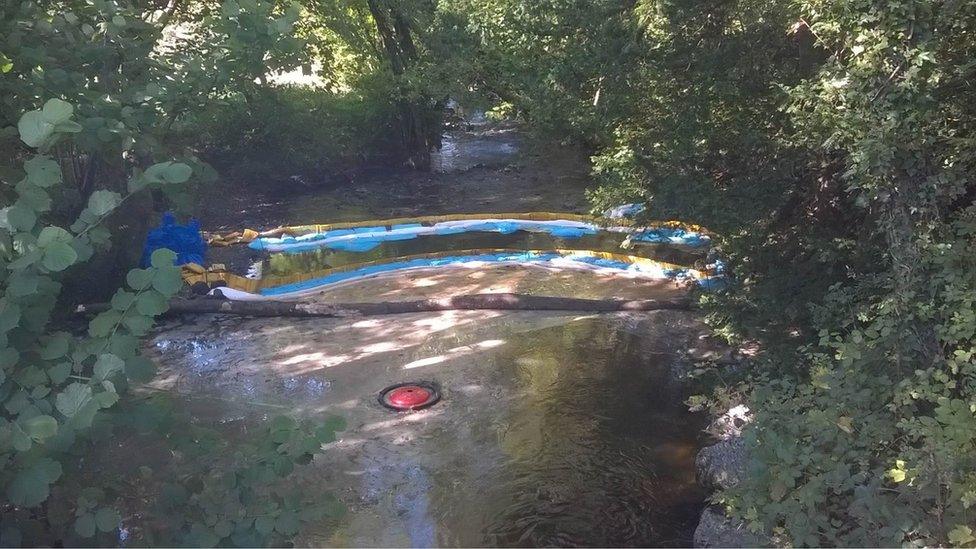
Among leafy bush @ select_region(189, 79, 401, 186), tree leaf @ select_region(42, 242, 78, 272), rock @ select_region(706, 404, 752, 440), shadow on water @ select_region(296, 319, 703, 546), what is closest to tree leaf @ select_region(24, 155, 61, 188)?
tree leaf @ select_region(42, 242, 78, 272)

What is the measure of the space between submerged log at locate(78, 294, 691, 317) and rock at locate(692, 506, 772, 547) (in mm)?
3364

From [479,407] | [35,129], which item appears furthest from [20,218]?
[479,407]

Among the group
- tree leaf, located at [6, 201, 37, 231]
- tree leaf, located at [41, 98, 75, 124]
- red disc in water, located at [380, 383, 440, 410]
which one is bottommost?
red disc in water, located at [380, 383, 440, 410]

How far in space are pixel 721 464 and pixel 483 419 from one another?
1785 millimetres

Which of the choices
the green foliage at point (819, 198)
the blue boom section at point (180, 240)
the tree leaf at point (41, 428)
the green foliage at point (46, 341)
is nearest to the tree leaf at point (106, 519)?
the green foliage at point (46, 341)

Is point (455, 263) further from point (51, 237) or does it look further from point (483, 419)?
point (51, 237)

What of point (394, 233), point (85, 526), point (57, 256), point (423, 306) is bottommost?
point (423, 306)

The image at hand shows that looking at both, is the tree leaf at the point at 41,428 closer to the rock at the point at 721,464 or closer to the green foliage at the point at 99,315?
the green foliage at the point at 99,315

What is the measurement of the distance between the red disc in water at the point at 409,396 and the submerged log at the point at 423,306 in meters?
1.72

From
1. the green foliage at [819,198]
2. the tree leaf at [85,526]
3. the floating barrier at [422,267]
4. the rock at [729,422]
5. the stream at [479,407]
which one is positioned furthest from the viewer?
the floating barrier at [422,267]

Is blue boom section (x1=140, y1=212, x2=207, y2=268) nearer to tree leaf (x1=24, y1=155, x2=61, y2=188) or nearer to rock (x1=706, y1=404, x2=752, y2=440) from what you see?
rock (x1=706, y1=404, x2=752, y2=440)

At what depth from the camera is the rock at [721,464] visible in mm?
4730

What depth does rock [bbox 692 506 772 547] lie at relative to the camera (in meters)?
4.00

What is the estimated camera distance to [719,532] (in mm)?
4316
